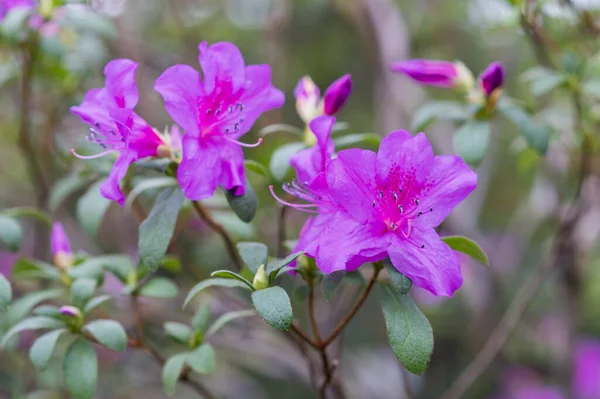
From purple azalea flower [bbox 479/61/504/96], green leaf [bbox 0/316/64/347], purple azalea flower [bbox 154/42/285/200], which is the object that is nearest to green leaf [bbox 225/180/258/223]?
purple azalea flower [bbox 154/42/285/200]

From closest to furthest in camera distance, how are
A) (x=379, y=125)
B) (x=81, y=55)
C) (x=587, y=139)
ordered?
1. (x=587, y=139)
2. (x=81, y=55)
3. (x=379, y=125)

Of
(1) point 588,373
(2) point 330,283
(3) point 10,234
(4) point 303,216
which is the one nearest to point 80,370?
(3) point 10,234

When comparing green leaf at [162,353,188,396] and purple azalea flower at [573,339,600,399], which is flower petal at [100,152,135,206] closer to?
green leaf at [162,353,188,396]

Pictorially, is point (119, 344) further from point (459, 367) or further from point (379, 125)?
point (459, 367)

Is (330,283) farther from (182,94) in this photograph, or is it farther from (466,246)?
(182,94)

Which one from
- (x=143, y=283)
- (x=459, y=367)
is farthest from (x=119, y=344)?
(x=459, y=367)
